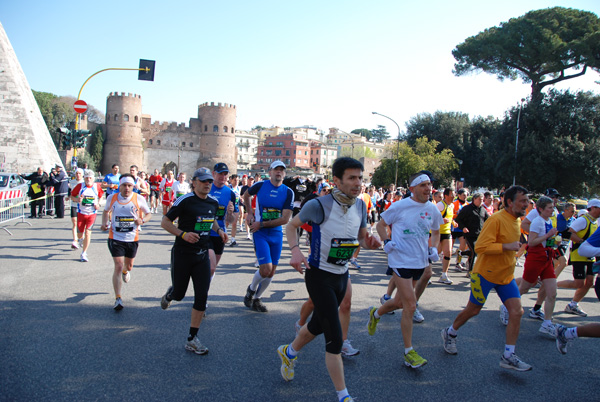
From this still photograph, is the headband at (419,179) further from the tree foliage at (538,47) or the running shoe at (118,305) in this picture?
the tree foliage at (538,47)

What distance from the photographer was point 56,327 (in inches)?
190

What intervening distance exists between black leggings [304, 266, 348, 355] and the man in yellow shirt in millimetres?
1690

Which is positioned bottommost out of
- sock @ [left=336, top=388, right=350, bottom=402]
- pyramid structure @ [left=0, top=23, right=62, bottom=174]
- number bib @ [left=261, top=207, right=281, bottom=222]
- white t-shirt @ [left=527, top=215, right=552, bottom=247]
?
sock @ [left=336, top=388, right=350, bottom=402]

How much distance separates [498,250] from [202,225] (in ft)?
10.1

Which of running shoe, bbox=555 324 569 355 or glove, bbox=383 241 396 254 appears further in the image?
glove, bbox=383 241 396 254

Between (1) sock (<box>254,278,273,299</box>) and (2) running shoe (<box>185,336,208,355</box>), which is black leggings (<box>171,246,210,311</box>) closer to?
(2) running shoe (<box>185,336,208,355</box>)

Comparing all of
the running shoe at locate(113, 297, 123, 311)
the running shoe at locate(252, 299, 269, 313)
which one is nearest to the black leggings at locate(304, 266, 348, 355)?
the running shoe at locate(252, 299, 269, 313)

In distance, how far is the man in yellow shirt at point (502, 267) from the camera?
4.21m

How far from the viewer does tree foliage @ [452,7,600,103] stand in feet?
115

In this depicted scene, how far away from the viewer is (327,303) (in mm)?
3297

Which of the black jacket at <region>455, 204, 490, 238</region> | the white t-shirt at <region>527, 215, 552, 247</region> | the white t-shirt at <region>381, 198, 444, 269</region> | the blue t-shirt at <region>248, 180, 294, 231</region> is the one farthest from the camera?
the black jacket at <region>455, 204, 490, 238</region>

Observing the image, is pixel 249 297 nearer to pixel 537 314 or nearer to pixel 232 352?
pixel 232 352

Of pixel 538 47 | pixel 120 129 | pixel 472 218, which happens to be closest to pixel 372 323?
pixel 472 218

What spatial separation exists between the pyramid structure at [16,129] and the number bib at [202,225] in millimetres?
23992
